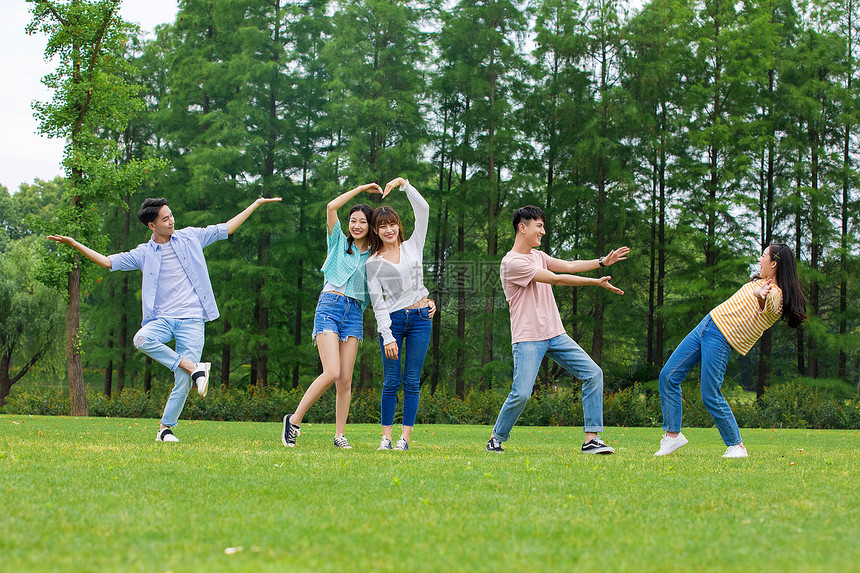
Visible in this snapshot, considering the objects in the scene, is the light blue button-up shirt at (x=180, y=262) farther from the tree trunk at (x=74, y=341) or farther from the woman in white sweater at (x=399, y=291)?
the tree trunk at (x=74, y=341)

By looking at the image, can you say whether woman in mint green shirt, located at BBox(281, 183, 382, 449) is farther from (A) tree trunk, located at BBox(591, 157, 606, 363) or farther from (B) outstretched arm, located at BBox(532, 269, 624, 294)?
(A) tree trunk, located at BBox(591, 157, 606, 363)

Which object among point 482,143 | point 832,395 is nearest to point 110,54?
point 482,143

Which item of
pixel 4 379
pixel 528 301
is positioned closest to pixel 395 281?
pixel 528 301

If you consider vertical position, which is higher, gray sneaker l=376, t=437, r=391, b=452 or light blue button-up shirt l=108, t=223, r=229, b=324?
light blue button-up shirt l=108, t=223, r=229, b=324

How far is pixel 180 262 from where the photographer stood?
682cm

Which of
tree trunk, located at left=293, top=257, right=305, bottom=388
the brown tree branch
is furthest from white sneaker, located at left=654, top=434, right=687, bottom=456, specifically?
tree trunk, located at left=293, top=257, right=305, bottom=388

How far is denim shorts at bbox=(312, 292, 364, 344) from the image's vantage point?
6352 mm

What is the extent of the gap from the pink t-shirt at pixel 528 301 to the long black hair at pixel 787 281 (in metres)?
1.92

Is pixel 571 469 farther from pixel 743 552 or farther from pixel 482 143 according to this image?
pixel 482 143

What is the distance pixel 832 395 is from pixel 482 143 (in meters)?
13.8

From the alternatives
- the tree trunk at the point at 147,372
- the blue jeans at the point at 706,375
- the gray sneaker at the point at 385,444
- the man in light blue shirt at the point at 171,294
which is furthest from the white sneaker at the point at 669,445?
the tree trunk at the point at 147,372

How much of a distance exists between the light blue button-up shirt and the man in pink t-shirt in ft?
9.51

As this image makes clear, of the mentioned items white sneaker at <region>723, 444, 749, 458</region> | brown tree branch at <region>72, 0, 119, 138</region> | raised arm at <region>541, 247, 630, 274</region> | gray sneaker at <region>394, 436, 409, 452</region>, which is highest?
brown tree branch at <region>72, 0, 119, 138</region>

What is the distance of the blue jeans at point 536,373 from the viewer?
6.18m
